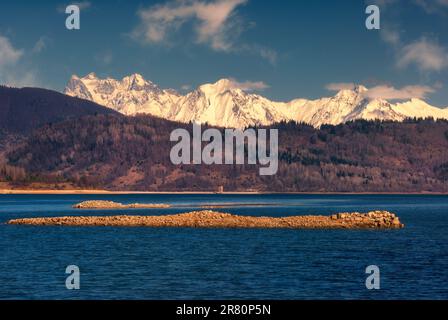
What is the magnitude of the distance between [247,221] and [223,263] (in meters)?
53.5

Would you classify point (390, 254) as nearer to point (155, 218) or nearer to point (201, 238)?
point (201, 238)

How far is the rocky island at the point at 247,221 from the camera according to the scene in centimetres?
13162

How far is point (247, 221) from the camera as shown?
134875 mm

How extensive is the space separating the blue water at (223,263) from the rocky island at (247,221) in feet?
21.9

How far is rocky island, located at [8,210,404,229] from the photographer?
432ft

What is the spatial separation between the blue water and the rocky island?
669 cm
